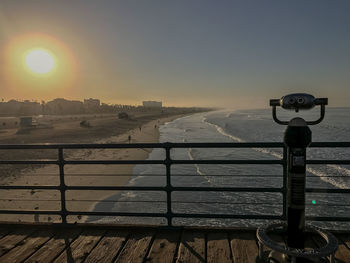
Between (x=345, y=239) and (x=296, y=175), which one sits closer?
(x=296, y=175)

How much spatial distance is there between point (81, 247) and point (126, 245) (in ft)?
1.78

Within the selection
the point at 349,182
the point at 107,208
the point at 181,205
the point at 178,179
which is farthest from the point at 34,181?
the point at 349,182

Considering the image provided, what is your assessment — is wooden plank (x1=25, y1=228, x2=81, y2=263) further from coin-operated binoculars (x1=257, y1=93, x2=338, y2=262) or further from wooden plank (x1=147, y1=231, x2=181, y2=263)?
coin-operated binoculars (x1=257, y1=93, x2=338, y2=262)

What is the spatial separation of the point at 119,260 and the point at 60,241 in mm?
973

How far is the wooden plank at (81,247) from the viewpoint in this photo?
3143 mm

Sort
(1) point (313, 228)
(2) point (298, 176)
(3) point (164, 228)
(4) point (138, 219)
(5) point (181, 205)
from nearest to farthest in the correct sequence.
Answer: (2) point (298, 176)
(1) point (313, 228)
(3) point (164, 228)
(4) point (138, 219)
(5) point (181, 205)

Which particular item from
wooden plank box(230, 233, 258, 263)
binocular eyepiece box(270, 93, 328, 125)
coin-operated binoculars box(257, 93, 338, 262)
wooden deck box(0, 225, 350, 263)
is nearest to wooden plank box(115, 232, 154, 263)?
wooden deck box(0, 225, 350, 263)

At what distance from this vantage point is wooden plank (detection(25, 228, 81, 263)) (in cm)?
316

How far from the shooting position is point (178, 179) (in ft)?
42.4

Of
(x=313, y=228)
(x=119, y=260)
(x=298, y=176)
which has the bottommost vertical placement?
(x=119, y=260)

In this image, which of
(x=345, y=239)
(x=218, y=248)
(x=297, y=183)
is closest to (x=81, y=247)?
(x=218, y=248)

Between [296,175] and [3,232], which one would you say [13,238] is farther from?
[296,175]

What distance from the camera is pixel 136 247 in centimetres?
336

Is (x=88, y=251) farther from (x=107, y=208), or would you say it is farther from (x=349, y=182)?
(x=349, y=182)
